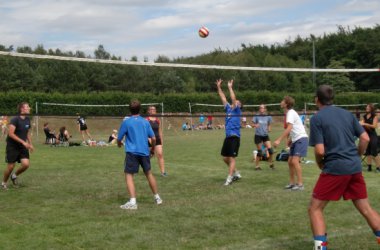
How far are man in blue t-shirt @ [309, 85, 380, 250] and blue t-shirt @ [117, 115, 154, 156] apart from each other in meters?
3.89

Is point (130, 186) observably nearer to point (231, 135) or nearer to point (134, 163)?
point (134, 163)

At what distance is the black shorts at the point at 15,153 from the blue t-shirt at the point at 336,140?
741cm

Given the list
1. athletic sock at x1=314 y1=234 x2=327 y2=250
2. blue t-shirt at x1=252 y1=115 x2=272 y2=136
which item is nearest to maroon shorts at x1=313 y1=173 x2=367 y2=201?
athletic sock at x1=314 y1=234 x2=327 y2=250

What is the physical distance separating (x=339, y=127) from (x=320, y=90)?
497 mm

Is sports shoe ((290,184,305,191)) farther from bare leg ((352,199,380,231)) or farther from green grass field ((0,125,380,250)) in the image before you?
bare leg ((352,199,380,231))

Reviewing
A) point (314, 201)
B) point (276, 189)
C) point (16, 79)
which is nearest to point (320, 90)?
point (314, 201)

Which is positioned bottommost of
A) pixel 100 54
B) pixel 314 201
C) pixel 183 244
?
pixel 183 244

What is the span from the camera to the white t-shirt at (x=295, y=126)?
11047 millimetres

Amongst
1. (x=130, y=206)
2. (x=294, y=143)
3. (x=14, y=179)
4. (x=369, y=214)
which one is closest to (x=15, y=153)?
(x=14, y=179)

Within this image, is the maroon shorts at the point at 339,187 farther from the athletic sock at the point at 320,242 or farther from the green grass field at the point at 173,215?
the green grass field at the point at 173,215

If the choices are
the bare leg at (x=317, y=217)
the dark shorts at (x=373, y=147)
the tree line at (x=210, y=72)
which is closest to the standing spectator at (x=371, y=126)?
the dark shorts at (x=373, y=147)

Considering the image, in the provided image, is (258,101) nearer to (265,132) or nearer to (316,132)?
(265,132)

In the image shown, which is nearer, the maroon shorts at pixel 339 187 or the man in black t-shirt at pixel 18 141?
the maroon shorts at pixel 339 187

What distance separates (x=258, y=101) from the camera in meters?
56.5
